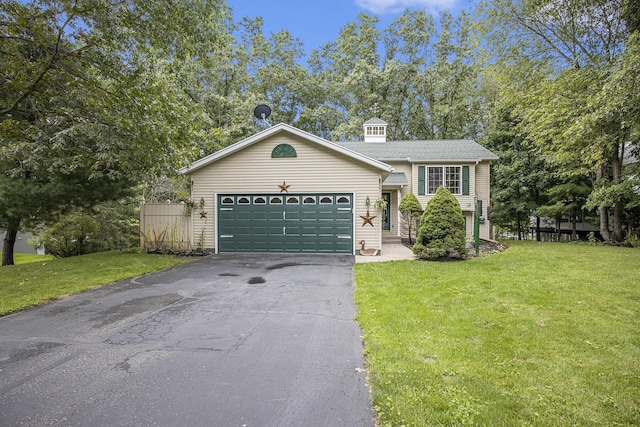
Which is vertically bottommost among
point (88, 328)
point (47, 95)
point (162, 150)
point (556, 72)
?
point (88, 328)

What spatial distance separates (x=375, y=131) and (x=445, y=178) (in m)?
5.83

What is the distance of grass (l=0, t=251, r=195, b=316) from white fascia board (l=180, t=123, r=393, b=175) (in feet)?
11.6

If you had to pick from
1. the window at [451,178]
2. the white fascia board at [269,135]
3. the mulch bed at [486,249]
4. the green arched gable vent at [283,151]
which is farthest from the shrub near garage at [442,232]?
the window at [451,178]

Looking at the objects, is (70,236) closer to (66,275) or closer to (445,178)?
(66,275)

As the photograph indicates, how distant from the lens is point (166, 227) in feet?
42.2

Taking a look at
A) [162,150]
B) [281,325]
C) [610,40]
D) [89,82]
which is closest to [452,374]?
[281,325]

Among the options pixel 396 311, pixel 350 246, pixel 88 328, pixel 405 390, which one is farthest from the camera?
pixel 350 246

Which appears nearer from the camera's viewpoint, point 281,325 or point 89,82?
point 281,325

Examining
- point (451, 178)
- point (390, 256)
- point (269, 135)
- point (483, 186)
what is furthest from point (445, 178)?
point (269, 135)

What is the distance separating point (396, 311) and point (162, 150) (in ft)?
20.7

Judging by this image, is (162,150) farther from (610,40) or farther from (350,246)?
(610,40)

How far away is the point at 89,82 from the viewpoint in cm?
675

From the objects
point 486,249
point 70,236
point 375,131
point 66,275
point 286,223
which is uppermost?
point 375,131

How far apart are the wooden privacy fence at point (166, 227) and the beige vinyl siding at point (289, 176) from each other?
423mm
